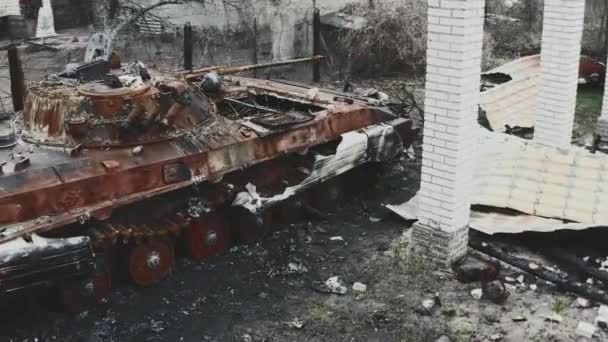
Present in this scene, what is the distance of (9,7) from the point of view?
18391 millimetres

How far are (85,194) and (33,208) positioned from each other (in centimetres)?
49

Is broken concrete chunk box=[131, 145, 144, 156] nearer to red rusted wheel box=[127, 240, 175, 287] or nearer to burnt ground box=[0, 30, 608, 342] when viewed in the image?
red rusted wheel box=[127, 240, 175, 287]

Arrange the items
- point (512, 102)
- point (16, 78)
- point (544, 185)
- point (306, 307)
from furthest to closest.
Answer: point (512, 102) → point (16, 78) → point (544, 185) → point (306, 307)

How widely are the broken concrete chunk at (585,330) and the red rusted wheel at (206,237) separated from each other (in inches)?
151

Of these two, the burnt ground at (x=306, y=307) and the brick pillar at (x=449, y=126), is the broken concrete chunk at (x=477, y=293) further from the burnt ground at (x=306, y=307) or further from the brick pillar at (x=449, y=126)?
the brick pillar at (x=449, y=126)

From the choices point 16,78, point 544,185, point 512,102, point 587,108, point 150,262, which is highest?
point 16,78

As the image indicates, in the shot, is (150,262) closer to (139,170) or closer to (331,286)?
(139,170)

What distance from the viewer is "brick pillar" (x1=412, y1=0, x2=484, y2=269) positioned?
23.1 feet

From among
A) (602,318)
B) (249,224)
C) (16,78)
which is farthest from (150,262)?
(16,78)

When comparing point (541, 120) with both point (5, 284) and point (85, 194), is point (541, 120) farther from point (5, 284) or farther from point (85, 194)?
point (5, 284)

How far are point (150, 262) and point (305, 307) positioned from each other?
65.2 inches

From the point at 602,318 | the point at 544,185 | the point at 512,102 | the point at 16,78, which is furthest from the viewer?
the point at 512,102

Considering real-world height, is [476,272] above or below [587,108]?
below

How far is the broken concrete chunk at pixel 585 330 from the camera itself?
21.5 ft
